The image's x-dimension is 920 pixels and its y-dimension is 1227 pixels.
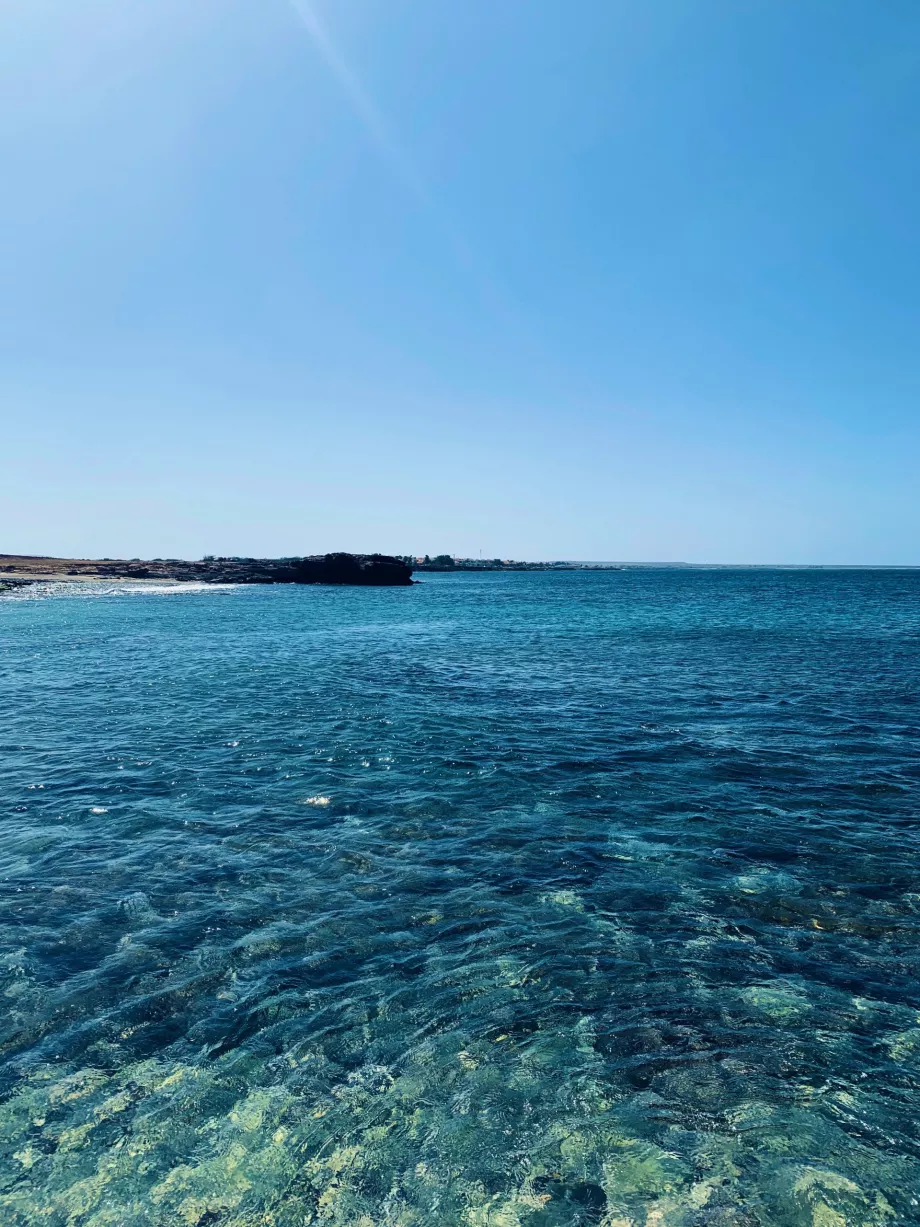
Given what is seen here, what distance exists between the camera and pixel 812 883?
11734 millimetres

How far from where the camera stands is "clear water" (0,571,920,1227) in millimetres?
6031

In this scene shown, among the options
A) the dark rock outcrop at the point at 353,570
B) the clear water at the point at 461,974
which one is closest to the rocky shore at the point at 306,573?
the dark rock outcrop at the point at 353,570

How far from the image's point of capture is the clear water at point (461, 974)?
603cm

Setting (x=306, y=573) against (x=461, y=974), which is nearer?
(x=461, y=974)

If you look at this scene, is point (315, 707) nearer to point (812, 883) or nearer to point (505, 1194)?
point (812, 883)

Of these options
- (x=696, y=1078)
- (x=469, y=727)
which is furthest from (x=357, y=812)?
(x=696, y=1078)

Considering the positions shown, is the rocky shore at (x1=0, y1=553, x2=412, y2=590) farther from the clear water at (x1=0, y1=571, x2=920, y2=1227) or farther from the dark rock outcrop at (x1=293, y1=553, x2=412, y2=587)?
the clear water at (x1=0, y1=571, x2=920, y2=1227)

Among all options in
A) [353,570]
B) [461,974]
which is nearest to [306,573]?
[353,570]

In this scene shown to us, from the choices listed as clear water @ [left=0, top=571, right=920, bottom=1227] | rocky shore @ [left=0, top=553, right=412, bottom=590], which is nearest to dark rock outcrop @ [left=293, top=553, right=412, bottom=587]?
rocky shore @ [left=0, top=553, right=412, bottom=590]

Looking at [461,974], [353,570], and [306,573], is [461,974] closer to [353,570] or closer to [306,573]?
[353,570]

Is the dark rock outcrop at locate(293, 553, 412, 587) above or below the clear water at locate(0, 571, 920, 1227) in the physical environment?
above

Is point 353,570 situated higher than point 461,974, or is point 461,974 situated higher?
point 353,570

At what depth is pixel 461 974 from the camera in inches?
360

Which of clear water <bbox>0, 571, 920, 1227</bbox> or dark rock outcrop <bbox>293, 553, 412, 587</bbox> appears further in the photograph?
dark rock outcrop <bbox>293, 553, 412, 587</bbox>
